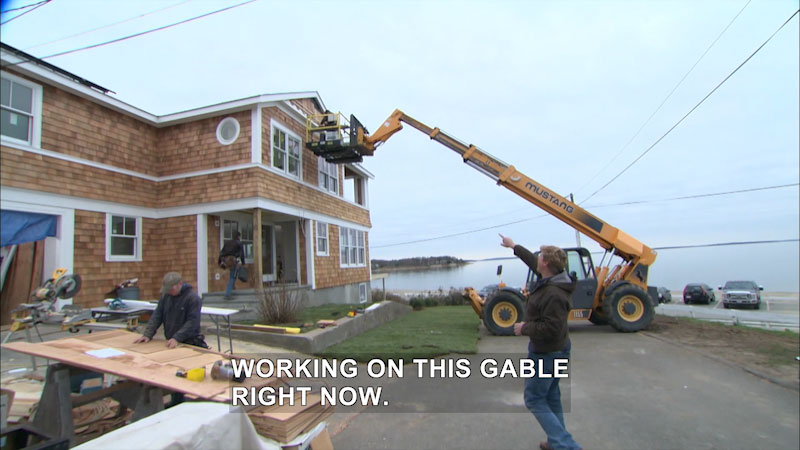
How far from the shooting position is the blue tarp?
8430 millimetres

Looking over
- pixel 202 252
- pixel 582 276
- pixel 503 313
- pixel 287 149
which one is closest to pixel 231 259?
pixel 202 252

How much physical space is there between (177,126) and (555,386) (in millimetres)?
13132

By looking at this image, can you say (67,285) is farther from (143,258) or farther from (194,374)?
(194,374)

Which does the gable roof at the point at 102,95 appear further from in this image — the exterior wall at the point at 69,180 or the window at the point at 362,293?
the window at the point at 362,293

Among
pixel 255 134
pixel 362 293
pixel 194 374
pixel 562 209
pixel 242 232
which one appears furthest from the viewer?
pixel 362 293

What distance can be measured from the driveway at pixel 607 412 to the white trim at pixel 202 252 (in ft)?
25.4

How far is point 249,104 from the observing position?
37.9 feet

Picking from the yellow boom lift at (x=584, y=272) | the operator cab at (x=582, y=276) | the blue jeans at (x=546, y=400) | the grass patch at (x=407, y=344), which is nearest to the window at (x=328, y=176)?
the yellow boom lift at (x=584, y=272)

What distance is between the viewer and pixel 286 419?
3014mm

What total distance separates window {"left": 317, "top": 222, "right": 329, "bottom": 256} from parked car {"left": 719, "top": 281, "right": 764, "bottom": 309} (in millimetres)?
28826

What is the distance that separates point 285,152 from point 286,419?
441 inches

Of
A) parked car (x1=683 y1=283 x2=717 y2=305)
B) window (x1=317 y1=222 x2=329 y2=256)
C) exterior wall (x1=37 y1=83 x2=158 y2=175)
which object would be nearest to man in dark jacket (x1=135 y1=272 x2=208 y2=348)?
exterior wall (x1=37 y1=83 x2=158 y2=175)

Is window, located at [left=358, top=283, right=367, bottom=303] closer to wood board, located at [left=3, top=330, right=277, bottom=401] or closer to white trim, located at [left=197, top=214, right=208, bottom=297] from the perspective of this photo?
white trim, located at [left=197, top=214, right=208, bottom=297]

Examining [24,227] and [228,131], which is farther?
[228,131]
